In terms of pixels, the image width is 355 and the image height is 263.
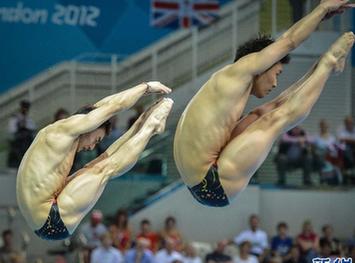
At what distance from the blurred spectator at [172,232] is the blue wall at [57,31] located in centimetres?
394

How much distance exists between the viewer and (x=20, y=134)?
16.6 meters

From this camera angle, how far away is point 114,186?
16.7 metres

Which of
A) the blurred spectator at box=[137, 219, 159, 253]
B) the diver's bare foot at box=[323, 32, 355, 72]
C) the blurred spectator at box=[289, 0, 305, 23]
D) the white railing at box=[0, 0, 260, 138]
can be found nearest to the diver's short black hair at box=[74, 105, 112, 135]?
the diver's bare foot at box=[323, 32, 355, 72]

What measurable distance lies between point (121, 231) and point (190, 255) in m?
0.96

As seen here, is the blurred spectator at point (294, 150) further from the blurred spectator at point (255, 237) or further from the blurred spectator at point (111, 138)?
the blurred spectator at point (111, 138)

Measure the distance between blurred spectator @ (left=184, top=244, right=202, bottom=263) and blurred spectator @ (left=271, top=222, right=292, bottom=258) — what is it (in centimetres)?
118

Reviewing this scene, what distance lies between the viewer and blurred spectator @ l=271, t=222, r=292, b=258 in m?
16.0

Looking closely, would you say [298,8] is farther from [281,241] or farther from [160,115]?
[160,115]

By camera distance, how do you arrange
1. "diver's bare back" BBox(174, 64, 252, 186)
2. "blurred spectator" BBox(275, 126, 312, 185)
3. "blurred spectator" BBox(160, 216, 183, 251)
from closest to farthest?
"diver's bare back" BBox(174, 64, 252, 186), "blurred spectator" BBox(160, 216, 183, 251), "blurred spectator" BBox(275, 126, 312, 185)

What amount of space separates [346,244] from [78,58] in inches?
209

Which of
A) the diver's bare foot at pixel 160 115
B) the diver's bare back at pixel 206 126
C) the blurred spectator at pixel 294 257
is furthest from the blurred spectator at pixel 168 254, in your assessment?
the diver's bare back at pixel 206 126

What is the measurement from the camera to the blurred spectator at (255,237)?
1586 centimetres

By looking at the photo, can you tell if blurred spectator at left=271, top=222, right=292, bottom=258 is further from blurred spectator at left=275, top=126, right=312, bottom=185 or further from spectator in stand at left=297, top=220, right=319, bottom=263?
blurred spectator at left=275, top=126, right=312, bottom=185

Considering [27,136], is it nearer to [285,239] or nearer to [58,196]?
[285,239]
